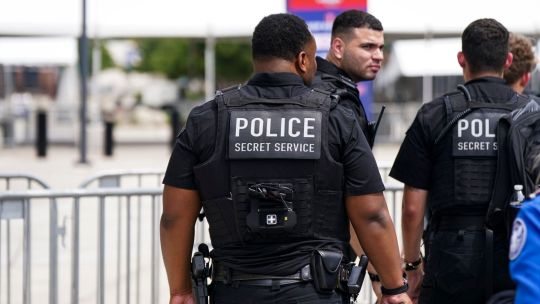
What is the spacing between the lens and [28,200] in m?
6.00

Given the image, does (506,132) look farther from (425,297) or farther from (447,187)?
(425,297)

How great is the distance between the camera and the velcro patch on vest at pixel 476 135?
4.43 metres

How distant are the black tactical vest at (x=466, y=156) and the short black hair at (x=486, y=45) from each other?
0.15 metres

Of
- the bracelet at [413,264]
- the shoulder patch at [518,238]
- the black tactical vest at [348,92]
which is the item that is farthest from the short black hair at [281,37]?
the shoulder patch at [518,238]

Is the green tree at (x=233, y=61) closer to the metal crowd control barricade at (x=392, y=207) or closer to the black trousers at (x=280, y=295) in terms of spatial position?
the metal crowd control barricade at (x=392, y=207)

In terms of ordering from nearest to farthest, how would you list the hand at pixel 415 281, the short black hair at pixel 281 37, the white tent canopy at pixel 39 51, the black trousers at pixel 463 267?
the short black hair at pixel 281 37
the black trousers at pixel 463 267
the hand at pixel 415 281
the white tent canopy at pixel 39 51

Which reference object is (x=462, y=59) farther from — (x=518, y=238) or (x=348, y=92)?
(x=518, y=238)

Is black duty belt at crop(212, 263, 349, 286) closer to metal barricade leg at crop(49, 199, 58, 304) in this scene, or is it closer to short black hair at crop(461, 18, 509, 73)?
short black hair at crop(461, 18, 509, 73)

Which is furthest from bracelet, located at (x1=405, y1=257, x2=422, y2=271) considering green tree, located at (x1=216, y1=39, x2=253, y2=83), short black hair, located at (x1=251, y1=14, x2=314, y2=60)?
green tree, located at (x1=216, y1=39, x2=253, y2=83)

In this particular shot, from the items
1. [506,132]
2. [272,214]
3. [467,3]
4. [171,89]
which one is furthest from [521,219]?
[171,89]

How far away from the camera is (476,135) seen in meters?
4.45

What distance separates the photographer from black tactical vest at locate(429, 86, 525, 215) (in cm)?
441

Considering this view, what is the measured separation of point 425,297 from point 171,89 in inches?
2099

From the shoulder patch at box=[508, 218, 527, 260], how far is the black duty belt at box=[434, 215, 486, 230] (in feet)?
6.02
